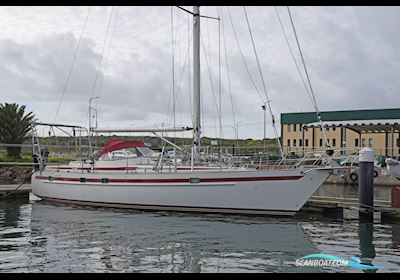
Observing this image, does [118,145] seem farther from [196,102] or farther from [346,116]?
[346,116]

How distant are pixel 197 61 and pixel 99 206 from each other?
8073 mm

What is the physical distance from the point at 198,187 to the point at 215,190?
71cm

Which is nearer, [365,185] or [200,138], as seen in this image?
[365,185]

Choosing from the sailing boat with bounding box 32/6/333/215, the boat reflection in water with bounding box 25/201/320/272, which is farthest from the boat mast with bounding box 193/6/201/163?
the boat reflection in water with bounding box 25/201/320/272

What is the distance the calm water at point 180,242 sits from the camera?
1121 centimetres

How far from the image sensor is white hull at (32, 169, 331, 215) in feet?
59.3

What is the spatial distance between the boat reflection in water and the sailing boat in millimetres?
519

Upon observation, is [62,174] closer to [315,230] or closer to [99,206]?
[99,206]

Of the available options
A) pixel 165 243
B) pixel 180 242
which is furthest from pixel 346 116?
pixel 165 243

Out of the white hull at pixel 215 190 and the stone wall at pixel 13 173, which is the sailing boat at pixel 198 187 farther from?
the stone wall at pixel 13 173

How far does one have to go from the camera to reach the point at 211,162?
21.2m

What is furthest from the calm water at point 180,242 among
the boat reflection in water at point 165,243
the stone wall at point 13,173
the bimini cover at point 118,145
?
the stone wall at point 13,173
